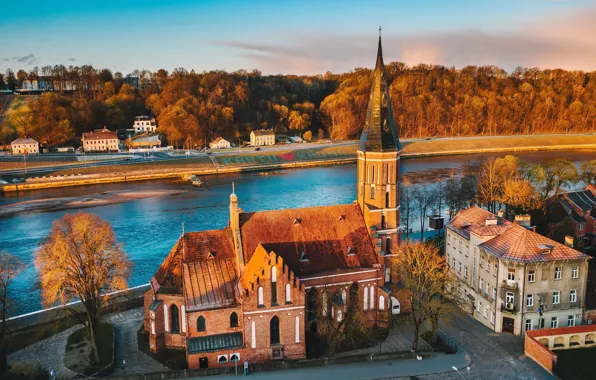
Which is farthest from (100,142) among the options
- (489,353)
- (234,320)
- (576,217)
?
(489,353)

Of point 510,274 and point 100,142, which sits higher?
point 100,142

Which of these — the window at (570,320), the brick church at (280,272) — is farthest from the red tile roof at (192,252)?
the window at (570,320)

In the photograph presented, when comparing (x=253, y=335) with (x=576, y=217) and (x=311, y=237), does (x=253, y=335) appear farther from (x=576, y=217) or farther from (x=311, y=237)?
(x=576, y=217)

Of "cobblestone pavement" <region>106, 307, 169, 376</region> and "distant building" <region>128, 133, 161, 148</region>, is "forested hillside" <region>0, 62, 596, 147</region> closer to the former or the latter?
"distant building" <region>128, 133, 161, 148</region>

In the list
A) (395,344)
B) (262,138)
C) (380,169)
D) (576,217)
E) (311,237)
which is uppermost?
(380,169)

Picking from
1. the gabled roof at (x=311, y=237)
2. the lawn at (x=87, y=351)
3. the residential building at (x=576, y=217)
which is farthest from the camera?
the residential building at (x=576, y=217)

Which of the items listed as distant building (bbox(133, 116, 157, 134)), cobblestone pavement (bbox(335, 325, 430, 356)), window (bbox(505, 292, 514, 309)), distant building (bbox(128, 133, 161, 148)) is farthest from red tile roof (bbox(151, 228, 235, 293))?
distant building (bbox(133, 116, 157, 134))

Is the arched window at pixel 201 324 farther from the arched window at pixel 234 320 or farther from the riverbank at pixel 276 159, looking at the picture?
the riverbank at pixel 276 159
